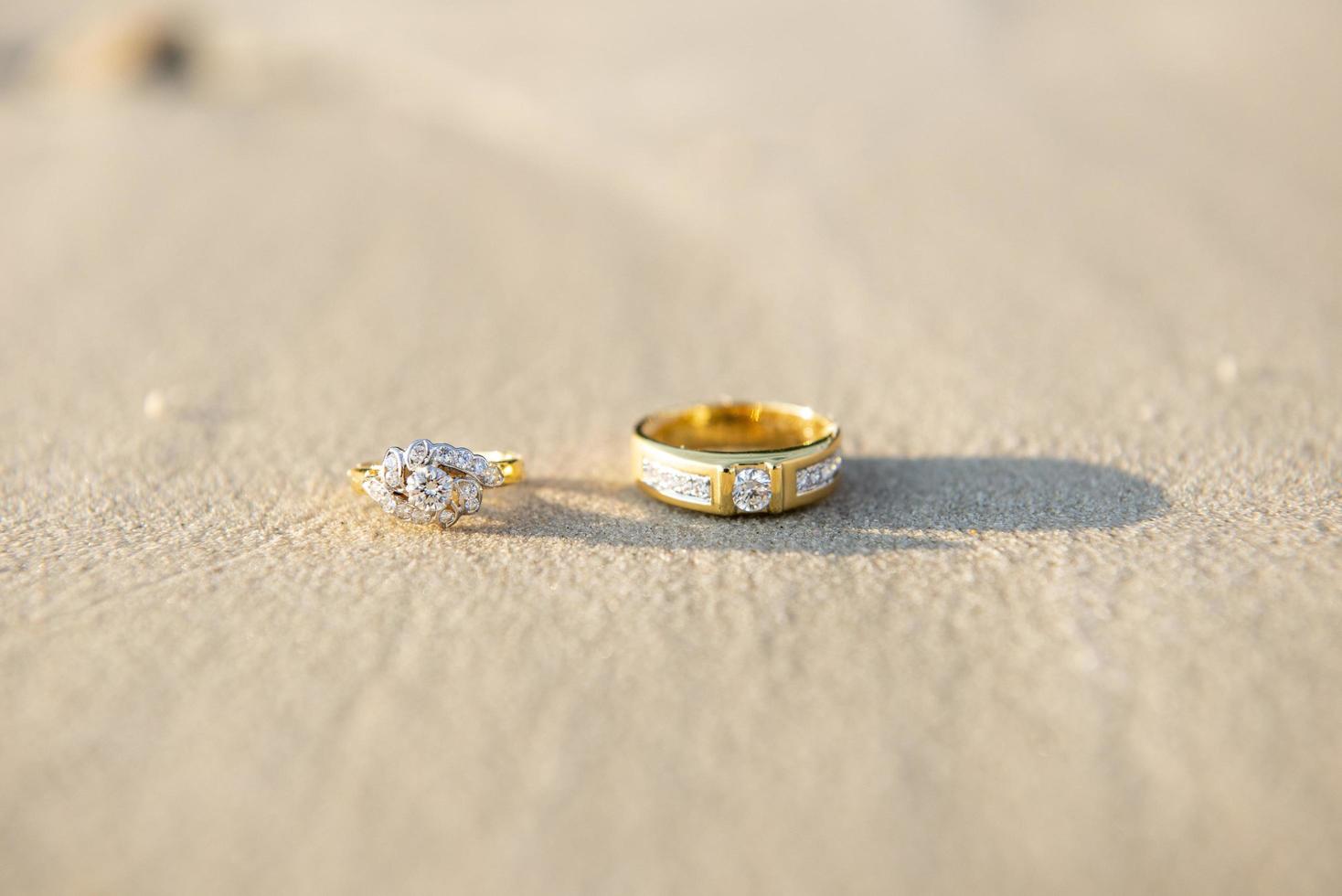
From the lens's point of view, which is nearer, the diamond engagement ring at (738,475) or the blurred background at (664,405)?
the blurred background at (664,405)

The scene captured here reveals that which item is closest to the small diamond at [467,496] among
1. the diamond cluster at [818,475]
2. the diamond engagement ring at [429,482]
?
the diamond engagement ring at [429,482]

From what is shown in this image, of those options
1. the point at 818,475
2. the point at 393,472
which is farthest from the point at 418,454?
the point at 818,475

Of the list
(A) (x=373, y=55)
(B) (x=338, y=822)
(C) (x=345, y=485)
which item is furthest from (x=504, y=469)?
(A) (x=373, y=55)

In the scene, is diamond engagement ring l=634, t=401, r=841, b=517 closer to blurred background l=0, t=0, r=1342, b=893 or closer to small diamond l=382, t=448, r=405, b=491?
blurred background l=0, t=0, r=1342, b=893

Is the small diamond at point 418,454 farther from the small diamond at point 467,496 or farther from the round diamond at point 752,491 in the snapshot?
the round diamond at point 752,491

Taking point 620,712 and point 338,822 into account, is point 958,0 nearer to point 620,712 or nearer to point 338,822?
point 620,712

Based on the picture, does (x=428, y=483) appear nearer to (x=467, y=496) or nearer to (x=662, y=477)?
(x=467, y=496)
